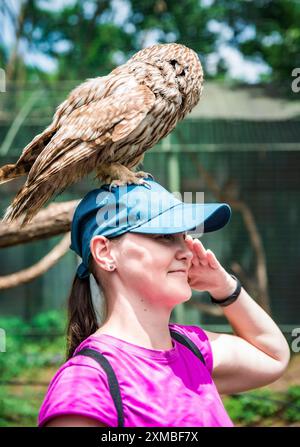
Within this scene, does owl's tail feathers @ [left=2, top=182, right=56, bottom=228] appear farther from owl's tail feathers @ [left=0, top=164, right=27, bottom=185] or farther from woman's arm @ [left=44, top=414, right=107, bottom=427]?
woman's arm @ [left=44, top=414, right=107, bottom=427]

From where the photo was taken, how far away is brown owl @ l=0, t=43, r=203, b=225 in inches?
59.1

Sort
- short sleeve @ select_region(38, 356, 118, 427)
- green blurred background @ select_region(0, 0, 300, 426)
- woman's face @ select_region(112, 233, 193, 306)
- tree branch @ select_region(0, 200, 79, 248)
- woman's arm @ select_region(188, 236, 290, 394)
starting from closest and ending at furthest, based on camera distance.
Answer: short sleeve @ select_region(38, 356, 118, 427) → woman's face @ select_region(112, 233, 193, 306) → woman's arm @ select_region(188, 236, 290, 394) → tree branch @ select_region(0, 200, 79, 248) → green blurred background @ select_region(0, 0, 300, 426)

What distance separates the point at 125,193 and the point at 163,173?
16.5 ft

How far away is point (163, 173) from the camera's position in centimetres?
643

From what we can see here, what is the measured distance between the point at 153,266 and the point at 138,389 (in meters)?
0.24

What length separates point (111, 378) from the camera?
1.21 metres

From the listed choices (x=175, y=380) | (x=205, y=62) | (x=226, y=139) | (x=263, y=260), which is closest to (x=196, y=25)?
(x=205, y=62)

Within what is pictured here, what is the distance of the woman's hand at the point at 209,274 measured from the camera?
1.57 meters

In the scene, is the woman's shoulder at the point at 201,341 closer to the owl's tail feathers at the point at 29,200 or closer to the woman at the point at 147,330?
the woman at the point at 147,330

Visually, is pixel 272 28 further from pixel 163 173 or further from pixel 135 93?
pixel 135 93

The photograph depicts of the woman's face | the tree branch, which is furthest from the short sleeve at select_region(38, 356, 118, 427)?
the tree branch

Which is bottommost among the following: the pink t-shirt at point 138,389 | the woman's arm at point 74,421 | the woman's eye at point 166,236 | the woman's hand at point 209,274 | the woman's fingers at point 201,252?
the woman's arm at point 74,421

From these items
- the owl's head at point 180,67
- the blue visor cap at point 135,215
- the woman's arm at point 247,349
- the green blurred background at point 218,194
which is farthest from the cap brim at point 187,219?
the green blurred background at point 218,194

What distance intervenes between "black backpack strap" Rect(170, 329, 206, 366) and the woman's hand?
0.15 m
